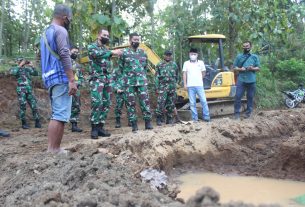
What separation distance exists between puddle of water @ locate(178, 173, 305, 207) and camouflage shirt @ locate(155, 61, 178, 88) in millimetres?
3375

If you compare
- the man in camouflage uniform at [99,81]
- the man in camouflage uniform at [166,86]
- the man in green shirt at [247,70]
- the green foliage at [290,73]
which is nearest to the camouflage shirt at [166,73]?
the man in camouflage uniform at [166,86]

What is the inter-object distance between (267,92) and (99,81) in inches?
423

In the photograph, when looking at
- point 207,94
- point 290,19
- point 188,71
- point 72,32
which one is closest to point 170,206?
point 188,71

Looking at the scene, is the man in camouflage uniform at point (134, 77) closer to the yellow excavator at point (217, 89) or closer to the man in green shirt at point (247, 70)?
the man in green shirt at point (247, 70)

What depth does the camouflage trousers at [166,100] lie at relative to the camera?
8.52 metres

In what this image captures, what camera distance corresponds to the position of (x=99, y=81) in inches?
235

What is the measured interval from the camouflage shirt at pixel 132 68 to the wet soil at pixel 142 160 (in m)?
1.00

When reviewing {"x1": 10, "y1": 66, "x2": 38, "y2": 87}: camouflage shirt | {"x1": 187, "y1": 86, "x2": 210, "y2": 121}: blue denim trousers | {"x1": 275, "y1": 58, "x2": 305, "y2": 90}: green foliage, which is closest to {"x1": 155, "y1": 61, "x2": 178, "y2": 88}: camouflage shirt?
{"x1": 187, "y1": 86, "x2": 210, "y2": 121}: blue denim trousers

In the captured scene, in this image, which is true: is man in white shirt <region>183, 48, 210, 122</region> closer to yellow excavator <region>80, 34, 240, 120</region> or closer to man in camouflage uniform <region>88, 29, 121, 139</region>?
yellow excavator <region>80, 34, 240, 120</region>

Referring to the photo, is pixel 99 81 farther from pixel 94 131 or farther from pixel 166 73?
pixel 166 73

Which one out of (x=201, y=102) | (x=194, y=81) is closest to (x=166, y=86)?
(x=194, y=81)

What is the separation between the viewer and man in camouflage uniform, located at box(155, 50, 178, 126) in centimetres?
853

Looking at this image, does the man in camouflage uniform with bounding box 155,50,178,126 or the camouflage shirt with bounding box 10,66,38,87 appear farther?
the man in camouflage uniform with bounding box 155,50,178,126

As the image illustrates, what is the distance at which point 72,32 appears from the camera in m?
13.5
